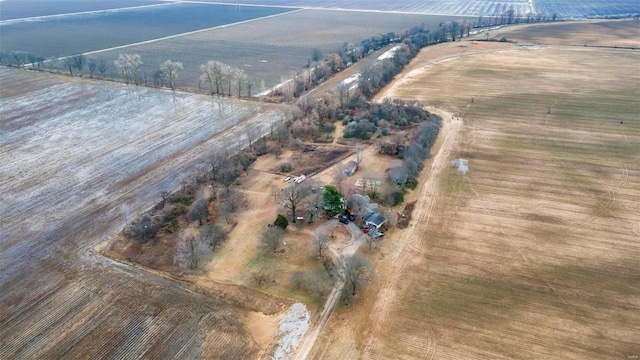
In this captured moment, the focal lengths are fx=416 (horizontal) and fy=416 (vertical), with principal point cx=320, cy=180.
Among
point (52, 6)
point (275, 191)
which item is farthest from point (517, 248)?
point (52, 6)

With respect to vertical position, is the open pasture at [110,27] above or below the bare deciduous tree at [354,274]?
above

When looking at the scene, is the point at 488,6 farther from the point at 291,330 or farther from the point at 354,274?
the point at 291,330

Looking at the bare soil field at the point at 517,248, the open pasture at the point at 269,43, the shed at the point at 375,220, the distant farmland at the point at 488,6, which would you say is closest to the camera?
the bare soil field at the point at 517,248

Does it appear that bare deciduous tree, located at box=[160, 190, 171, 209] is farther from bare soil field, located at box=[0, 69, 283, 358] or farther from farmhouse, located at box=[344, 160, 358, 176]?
farmhouse, located at box=[344, 160, 358, 176]

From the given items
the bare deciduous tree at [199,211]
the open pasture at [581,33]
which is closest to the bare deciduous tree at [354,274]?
the bare deciduous tree at [199,211]

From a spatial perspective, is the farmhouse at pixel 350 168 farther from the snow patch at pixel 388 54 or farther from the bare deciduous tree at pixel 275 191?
the snow patch at pixel 388 54

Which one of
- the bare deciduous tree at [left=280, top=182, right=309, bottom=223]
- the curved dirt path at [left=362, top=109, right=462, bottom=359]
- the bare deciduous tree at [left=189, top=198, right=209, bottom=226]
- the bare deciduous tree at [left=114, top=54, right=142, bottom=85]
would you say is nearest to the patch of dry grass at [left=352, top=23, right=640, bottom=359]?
the curved dirt path at [left=362, top=109, right=462, bottom=359]

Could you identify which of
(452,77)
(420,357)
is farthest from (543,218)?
(452,77)
